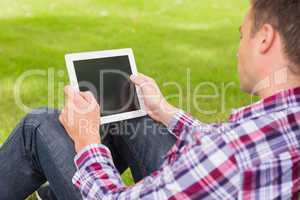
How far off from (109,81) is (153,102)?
199 mm

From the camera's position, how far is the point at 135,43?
237 inches

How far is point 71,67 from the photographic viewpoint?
2.02 m

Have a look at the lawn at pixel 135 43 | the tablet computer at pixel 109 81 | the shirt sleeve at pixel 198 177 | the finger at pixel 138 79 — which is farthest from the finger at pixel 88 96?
the lawn at pixel 135 43

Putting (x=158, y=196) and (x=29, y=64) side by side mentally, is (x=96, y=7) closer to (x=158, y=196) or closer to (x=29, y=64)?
(x=29, y=64)

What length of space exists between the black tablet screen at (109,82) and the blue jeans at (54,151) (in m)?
0.08

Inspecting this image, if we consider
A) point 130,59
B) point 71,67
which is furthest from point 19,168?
point 130,59

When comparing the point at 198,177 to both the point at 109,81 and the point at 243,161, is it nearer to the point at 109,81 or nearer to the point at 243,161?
the point at 243,161

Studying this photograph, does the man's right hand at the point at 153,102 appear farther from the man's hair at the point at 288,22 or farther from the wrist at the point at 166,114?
the man's hair at the point at 288,22

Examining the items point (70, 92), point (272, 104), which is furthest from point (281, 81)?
point (70, 92)

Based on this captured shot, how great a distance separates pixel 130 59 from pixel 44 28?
169 inches

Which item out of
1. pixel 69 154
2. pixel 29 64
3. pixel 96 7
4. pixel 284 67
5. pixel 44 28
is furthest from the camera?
pixel 96 7

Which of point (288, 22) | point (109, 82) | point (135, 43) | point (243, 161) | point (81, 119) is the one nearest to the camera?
point (243, 161)

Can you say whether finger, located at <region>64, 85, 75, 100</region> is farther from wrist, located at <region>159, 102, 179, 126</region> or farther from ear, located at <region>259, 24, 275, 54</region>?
ear, located at <region>259, 24, 275, 54</region>

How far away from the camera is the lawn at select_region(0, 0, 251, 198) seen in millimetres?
4400
